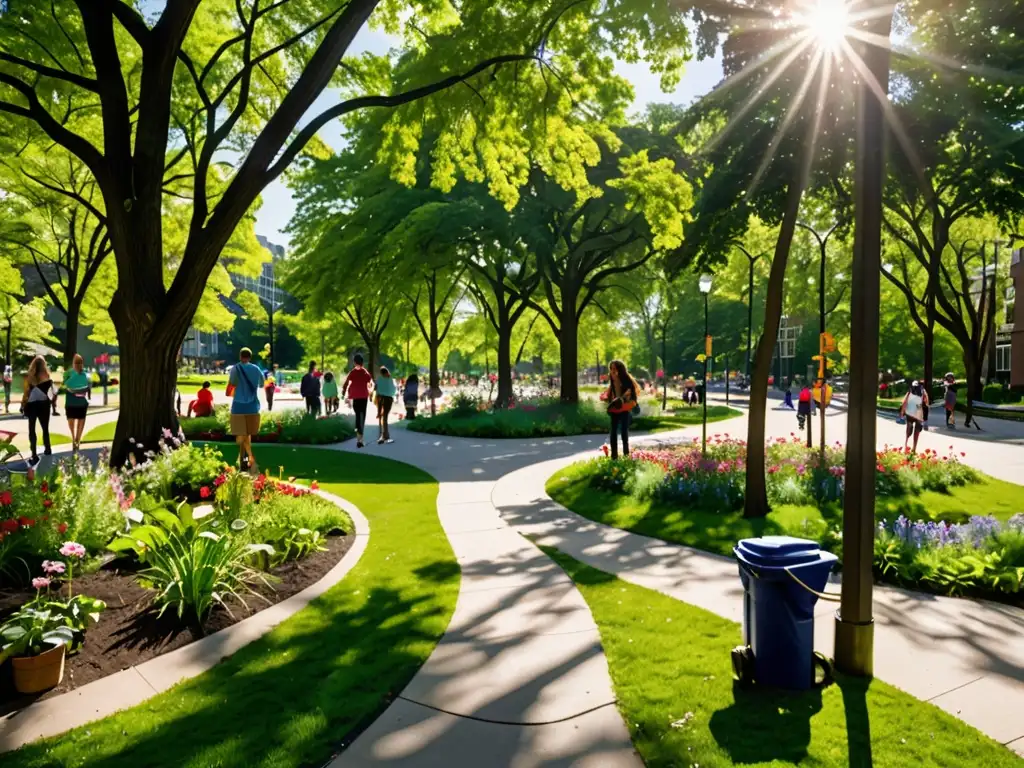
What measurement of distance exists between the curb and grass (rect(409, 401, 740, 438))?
14.1 m

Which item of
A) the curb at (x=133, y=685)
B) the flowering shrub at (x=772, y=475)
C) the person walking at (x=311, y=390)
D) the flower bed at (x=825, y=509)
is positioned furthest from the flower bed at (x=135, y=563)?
the person walking at (x=311, y=390)

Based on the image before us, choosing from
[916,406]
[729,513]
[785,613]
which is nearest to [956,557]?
[729,513]

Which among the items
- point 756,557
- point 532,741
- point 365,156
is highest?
point 365,156

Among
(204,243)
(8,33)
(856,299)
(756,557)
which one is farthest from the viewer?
(8,33)

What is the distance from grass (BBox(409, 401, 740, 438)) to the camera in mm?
19516

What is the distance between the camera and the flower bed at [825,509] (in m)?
6.02

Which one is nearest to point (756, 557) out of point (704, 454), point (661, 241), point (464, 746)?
point (464, 746)

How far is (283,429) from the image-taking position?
17.8m

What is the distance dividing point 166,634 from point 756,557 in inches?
164

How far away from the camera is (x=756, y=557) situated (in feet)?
13.0

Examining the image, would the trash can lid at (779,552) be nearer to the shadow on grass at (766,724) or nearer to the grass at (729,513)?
the shadow on grass at (766,724)

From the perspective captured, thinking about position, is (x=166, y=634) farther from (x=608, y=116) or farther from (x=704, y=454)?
(x=608, y=116)

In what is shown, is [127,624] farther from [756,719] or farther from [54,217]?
[54,217]

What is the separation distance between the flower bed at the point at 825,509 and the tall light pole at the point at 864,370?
2.38m
